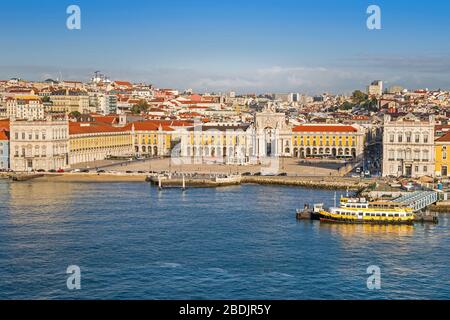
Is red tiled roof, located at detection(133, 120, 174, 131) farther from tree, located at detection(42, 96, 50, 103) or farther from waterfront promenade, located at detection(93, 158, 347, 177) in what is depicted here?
tree, located at detection(42, 96, 50, 103)

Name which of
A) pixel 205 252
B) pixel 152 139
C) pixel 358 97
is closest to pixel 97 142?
pixel 152 139

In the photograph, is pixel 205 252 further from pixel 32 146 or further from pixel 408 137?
pixel 32 146

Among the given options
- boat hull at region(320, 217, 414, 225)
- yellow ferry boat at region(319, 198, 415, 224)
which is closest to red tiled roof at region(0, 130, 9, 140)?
yellow ferry boat at region(319, 198, 415, 224)

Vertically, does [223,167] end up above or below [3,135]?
below

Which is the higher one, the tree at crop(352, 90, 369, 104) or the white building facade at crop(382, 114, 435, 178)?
the tree at crop(352, 90, 369, 104)

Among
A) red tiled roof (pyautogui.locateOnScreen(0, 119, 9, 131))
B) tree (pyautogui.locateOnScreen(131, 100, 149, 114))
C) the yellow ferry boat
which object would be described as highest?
tree (pyautogui.locateOnScreen(131, 100, 149, 114))

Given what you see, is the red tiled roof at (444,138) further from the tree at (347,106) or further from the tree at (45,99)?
the tree at (347,106)

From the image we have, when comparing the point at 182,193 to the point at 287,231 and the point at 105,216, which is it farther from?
the point at 287,231
